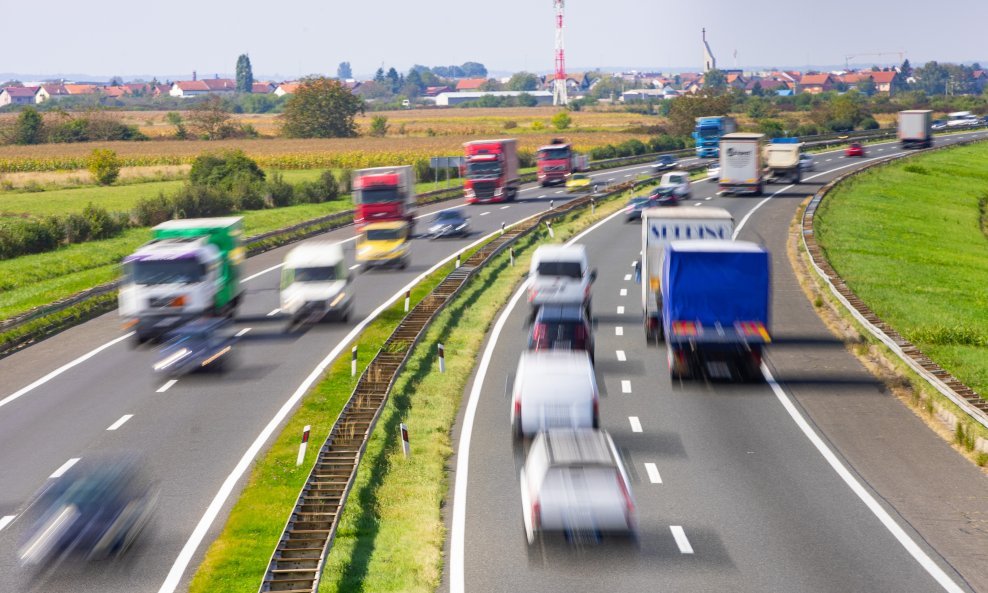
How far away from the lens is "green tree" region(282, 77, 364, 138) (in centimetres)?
15812

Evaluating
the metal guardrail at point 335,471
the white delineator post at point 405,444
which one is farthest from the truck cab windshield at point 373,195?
the white delineator post at point 405,444

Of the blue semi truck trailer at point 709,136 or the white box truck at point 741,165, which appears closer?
the white box truck at point 741,165

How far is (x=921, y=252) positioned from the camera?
176ft

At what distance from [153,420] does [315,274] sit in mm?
11658

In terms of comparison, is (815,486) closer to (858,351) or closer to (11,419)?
(858,351)

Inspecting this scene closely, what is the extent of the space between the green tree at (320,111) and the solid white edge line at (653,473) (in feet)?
467

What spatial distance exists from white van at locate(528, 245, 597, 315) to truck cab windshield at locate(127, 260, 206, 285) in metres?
10.2

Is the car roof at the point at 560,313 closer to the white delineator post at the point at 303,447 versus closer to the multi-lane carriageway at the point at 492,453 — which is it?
the multi-lane carriageway at the point at 492,453

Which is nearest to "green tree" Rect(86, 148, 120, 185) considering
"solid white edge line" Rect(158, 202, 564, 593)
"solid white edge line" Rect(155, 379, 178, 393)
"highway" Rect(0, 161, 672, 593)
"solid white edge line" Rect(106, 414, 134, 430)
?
"highway" Rect(0, 161, 672, 593)

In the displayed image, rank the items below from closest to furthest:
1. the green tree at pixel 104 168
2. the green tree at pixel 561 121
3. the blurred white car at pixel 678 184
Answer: the blurred white car at pixel 678 184 → the green tree at pixel 104 168 → the green tree at pixel 561 121

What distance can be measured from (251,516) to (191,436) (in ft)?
17.8

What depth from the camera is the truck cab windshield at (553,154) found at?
84062mm

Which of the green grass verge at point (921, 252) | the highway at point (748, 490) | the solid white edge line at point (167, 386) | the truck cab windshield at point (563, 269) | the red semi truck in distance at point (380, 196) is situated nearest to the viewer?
the highway at point (748, 490)

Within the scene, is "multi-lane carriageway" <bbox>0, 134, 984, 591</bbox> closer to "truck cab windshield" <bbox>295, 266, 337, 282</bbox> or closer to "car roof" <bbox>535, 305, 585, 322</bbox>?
"truck cab windshield" <bbox>295, 266, 337, 282</bbox>
